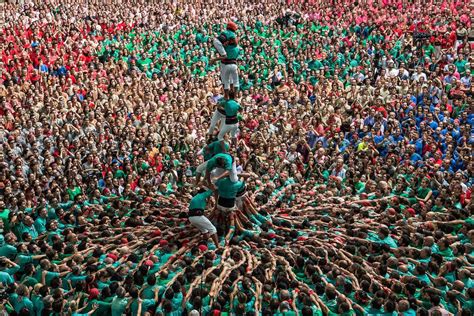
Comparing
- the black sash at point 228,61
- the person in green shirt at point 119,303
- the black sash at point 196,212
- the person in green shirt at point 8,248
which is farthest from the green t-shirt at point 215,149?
the person in green shirt at point 8,248

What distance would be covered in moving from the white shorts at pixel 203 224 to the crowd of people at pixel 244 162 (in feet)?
0.25

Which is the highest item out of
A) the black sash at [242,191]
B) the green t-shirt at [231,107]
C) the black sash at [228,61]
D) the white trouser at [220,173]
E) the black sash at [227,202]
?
the black sash at [228,61]

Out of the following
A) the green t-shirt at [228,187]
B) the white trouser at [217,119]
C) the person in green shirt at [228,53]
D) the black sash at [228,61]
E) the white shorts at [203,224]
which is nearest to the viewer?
the white shorts at [203,224]

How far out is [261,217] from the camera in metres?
14.9

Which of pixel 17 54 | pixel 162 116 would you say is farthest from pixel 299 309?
pixel 17 54

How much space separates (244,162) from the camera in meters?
18.0

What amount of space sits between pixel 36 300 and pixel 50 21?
1899 centimetres

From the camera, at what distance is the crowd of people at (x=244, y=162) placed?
1201cm

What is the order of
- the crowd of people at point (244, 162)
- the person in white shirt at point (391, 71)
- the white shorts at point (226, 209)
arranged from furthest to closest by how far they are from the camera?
1. the person in white shirt at point (391, 71)
2. the white shorts at point (226, 209)
3. the crowd of people at point (244, 162)

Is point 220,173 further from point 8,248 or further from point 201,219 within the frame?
point 8,248

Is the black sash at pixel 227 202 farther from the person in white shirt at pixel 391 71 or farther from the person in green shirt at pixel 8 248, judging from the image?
the person in white shirt at pixel 391 71

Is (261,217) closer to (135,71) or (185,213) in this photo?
(185,213)

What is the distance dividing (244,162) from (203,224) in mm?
4477

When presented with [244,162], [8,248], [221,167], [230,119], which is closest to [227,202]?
[221,167]
